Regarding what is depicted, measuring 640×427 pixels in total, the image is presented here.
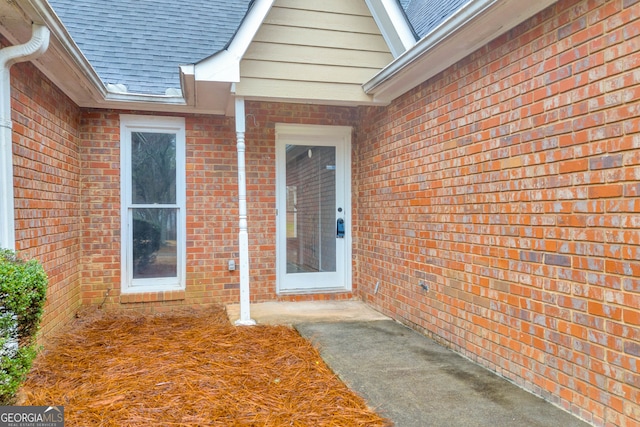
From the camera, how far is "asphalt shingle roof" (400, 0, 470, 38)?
481 cm

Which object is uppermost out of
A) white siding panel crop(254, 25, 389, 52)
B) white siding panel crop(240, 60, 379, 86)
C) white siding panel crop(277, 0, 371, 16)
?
white siding panel crop(277, 0, 371, 16)

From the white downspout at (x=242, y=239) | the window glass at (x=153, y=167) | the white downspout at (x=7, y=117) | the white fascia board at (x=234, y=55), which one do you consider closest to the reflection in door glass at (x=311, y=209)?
the white downspout at (x=242, y=239)

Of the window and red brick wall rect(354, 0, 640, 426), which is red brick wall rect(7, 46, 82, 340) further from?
red brick wall rect(354, 0, 640, 426)

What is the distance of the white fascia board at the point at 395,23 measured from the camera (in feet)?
15.3

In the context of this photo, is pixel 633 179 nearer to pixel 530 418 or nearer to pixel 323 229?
pixel 530 418

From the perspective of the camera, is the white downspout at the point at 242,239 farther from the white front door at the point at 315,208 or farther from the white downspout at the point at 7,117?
the white downspout at the point at 7,117

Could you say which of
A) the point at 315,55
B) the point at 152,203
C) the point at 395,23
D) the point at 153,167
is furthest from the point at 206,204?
the point at 395,23

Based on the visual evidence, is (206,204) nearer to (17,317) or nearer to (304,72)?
(304,72)

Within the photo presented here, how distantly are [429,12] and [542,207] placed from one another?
3835mm

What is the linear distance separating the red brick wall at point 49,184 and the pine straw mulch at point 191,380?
1.98 ft

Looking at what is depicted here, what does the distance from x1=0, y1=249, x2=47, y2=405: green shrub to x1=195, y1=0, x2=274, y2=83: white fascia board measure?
2.48 metres

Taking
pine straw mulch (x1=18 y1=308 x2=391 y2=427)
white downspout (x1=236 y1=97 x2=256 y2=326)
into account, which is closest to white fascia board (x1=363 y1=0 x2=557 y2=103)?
white downspout (x1=236 y1=97 x2=256 y2=326)

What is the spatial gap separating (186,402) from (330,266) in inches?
139

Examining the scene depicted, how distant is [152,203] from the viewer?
5523 mm
